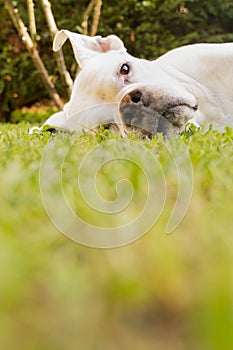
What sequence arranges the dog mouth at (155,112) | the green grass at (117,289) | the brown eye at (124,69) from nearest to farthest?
the green grass at (117,289)
the dog mouth at (155,112)
the brown eye at (124,69)

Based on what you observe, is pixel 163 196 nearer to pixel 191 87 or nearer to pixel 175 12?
pixel 191 87

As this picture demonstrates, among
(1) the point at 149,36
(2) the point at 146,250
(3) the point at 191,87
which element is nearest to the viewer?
(2) the point at 146,250

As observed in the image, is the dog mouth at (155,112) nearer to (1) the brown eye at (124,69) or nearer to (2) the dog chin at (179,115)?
(2) the dog chin at (179,115)

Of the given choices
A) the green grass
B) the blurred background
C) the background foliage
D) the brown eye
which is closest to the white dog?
the brown eye

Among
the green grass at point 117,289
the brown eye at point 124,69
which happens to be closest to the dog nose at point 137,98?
the brown eye at point 124,69

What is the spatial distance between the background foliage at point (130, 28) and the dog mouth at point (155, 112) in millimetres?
Result: 6476

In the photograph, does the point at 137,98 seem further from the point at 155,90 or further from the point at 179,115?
the point at 179,115

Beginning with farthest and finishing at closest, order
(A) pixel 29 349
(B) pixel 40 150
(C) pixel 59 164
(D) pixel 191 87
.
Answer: (D) pixel 191 87 < (B) pixel 40 150 < (C) pixel 59 164 < (A) pixel 29 349

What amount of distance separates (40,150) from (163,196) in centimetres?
83

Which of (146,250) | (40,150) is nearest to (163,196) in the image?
(146,250)

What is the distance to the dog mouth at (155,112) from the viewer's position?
2449mm

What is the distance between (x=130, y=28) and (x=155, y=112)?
6.97 meters

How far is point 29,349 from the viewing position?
0.44 m

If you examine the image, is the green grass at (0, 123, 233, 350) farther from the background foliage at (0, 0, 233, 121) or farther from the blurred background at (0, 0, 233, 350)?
the background foliage at (0, 0, 233, 121)
